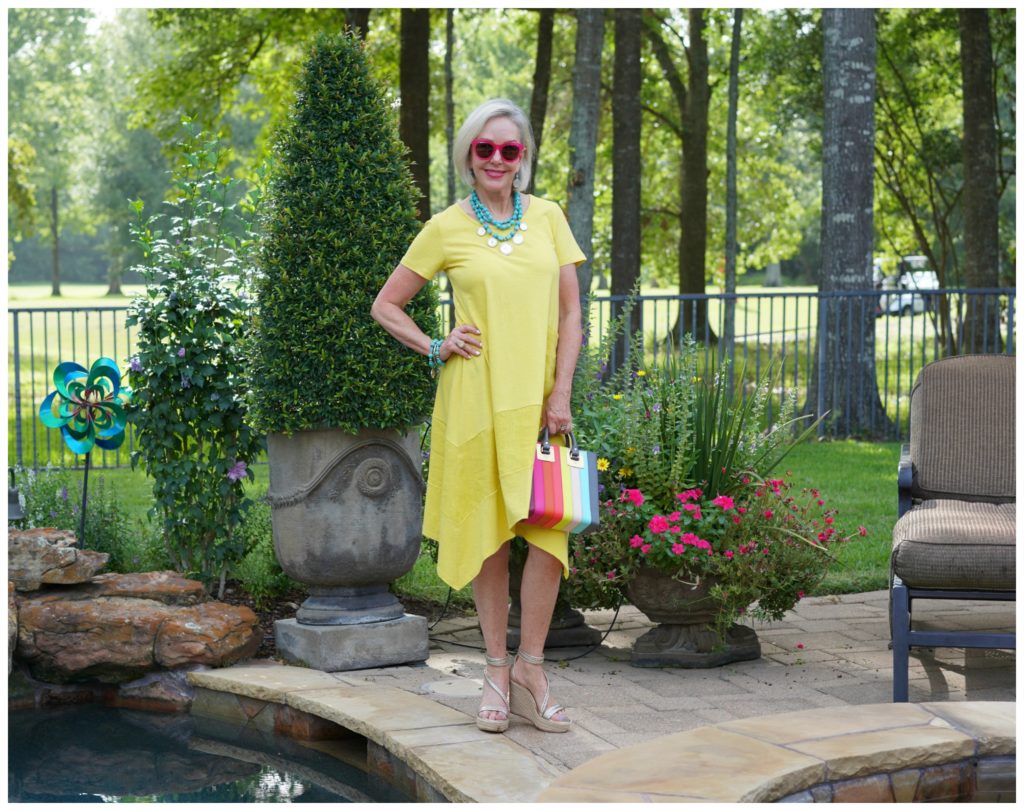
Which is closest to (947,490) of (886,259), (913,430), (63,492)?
(913,430)

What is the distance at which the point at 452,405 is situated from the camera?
4008 mm

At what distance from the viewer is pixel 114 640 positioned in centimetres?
488

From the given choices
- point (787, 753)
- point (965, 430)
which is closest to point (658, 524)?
point (787, 753)

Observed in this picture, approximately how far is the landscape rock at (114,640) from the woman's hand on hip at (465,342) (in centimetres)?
170

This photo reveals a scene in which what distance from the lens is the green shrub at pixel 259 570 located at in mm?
5844

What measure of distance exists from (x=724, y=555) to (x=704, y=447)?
→ 489 millimetres

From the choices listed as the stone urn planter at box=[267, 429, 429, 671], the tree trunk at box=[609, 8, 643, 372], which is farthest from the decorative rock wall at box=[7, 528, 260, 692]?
the tree trunk at box=[609, 8, 643, 372]

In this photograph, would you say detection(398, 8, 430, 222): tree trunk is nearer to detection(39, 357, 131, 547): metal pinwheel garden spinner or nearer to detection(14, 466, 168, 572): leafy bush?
detection(14, 466, 168, 572): leafy bush

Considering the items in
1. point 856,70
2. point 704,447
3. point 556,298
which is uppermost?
point 856,70

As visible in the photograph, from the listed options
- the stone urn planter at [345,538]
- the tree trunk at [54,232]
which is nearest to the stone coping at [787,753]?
the stone urn planter at [345,538]

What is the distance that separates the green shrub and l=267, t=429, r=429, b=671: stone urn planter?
0.65 meters

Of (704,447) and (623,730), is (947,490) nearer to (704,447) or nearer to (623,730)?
(704,447)

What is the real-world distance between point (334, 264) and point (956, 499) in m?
2.69

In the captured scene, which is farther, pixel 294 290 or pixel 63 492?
pixel 63 492
